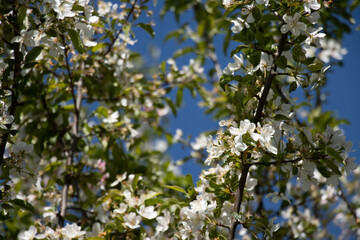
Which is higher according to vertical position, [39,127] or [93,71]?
[93,71]

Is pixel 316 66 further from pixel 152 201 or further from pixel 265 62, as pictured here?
pixel 152 201

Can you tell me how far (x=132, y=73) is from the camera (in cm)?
311

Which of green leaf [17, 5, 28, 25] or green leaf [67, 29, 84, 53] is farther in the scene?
green leaf [67, 29, 84, 53]

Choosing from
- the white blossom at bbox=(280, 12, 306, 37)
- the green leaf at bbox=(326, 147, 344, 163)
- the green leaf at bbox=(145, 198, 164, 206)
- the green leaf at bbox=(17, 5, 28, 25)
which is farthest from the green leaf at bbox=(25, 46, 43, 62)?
the green leaf at bbox=(326, 147, 344, 163)

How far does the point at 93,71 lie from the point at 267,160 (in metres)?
1.41

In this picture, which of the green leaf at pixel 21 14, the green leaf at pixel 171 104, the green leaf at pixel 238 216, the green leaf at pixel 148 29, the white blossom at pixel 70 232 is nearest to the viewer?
the green leaf at pixel 238 216

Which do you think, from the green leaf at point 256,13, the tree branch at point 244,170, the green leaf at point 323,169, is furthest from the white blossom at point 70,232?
the green leaf at point 256,13

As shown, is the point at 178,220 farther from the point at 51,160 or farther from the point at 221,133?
the point at 51,160

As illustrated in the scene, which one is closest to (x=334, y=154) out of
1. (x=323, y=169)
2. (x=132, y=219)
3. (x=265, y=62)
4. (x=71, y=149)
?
(x=323, y=169)

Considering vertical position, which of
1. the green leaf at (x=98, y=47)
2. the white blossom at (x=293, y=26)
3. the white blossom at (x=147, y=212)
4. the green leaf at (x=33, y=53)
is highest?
the green leaf at (x=98, y=47)

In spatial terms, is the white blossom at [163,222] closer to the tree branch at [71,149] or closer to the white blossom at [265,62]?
the tree branch at [71,149]

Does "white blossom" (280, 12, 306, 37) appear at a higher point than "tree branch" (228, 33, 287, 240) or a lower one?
higher

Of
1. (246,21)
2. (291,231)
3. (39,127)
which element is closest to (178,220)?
(246,21)

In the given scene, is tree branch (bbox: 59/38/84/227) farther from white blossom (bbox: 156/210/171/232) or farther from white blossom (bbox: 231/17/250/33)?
white blossom (bbox: 231/17/250/33)
